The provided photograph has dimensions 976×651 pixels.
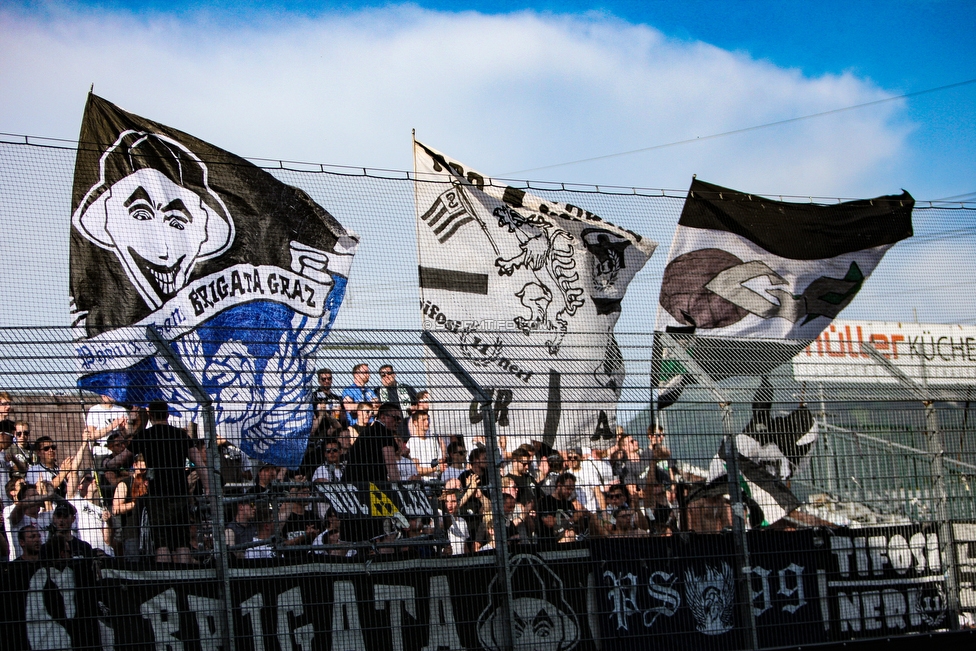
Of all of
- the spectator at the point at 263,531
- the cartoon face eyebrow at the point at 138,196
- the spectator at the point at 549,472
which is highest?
the cartoon face eyebrow at the point at 138,196

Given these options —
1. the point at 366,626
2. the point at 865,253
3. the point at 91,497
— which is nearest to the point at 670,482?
the point at 366,626

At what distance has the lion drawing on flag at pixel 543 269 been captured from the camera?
28.3 ft

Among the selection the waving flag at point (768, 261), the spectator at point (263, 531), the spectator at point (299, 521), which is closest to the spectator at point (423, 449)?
the spectator at point (299, 521)

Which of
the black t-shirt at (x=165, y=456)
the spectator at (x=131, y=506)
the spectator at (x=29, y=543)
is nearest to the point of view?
the spectator at (x=29, y=543)

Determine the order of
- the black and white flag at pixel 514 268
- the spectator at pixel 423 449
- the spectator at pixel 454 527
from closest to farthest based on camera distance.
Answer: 1. the spectator at pixel 423 449
2. the spectator at pixel 454 527
3. the black and white flag at pixel 514 268

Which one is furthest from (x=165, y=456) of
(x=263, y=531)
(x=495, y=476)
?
(x=495, y=476)

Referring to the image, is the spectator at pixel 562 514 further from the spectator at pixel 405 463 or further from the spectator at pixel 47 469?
the spectator at pixel 47 469

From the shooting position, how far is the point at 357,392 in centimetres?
596

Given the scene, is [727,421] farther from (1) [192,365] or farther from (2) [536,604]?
(1) [192,365]

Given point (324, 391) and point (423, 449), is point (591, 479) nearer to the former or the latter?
point (423, 449)

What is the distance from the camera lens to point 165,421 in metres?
5.45

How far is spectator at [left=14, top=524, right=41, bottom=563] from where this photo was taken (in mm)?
5070

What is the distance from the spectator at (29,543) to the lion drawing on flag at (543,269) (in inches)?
175

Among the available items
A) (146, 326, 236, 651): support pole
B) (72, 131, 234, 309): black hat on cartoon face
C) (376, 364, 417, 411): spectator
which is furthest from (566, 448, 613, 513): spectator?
(72, 131, 234, 309): black hat on cartoon face
